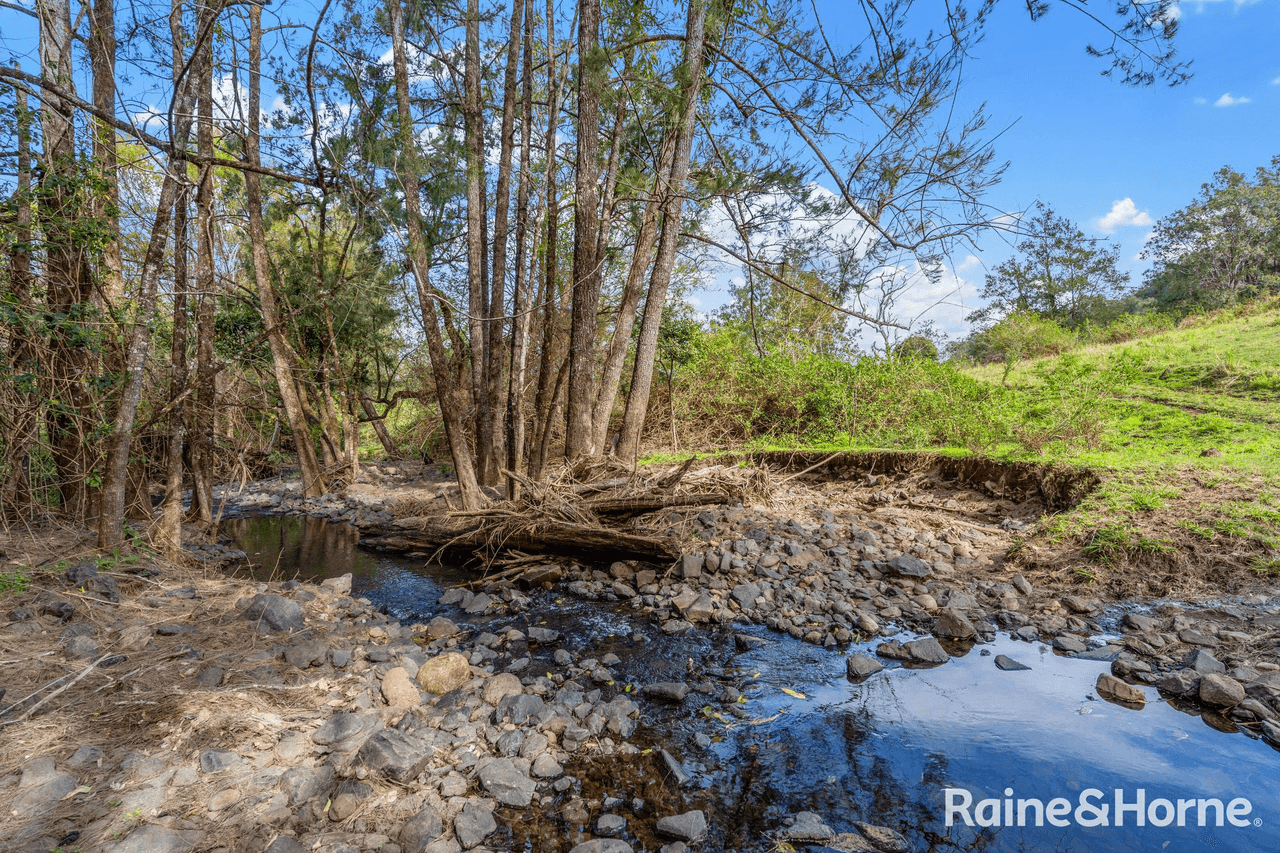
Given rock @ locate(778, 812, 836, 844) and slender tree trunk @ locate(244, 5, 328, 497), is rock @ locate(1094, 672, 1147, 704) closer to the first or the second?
rock @ locate(778, 812, 836, 844)

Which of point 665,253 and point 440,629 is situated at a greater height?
point 665,253

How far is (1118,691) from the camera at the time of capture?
329 centimetres

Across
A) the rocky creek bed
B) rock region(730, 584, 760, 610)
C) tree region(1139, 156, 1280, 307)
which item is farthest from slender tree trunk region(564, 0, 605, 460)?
tree region(1139, 156, 1280, 307)

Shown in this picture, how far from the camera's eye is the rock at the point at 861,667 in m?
3.62

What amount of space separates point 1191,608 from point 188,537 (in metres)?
9.31

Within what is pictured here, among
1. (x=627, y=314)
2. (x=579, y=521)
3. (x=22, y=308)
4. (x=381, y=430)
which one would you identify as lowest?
(x=579, y=521)

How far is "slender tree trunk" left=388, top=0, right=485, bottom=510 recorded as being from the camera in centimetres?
587

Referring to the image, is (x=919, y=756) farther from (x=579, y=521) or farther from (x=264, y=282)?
Result: (x=264, y=282)

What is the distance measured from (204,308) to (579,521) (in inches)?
161

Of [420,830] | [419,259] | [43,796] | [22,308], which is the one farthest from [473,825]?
[419,259]

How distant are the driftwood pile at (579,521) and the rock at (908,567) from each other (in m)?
1.69

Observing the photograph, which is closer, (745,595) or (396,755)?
(396,755)

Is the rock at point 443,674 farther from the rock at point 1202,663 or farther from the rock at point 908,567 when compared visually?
the rock at point 1202,663

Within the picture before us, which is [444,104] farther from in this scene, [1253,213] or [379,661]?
[1253,213]
